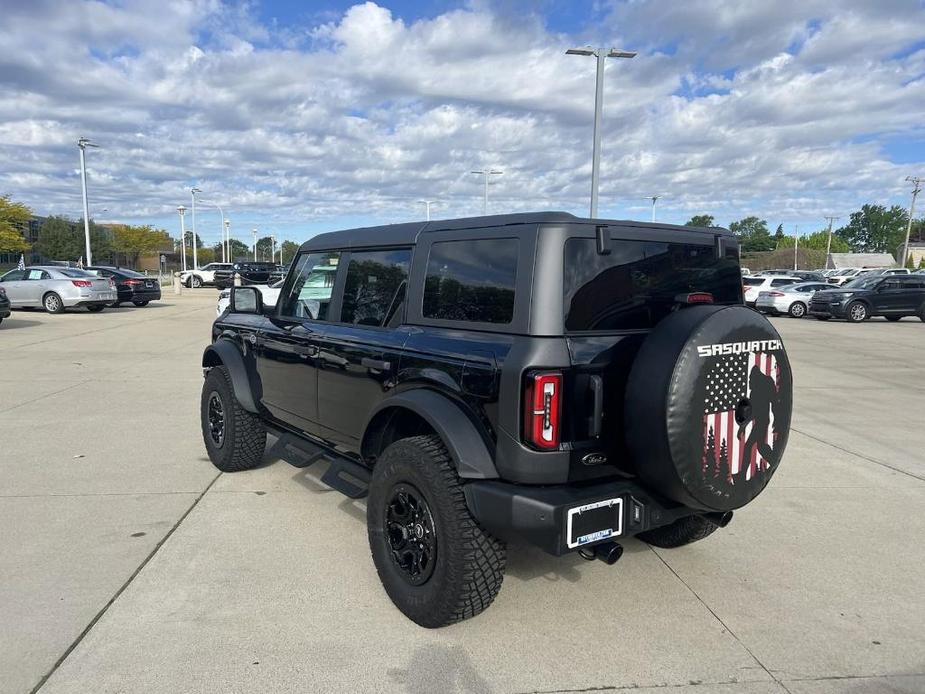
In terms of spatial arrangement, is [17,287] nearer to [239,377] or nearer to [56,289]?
[56,289]

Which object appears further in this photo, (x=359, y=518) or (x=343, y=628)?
(x=359, y=518)

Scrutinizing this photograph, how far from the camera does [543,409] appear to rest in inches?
106

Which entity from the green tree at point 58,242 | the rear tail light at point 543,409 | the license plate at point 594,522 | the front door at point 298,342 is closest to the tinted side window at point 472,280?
the rear tail light at point 543,409

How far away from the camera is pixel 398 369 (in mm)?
3367

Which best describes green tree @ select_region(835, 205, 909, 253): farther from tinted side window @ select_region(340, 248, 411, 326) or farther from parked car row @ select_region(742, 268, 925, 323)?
tinted side window @ select_region(340, 248, 411, 326)

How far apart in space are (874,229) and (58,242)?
149 meters

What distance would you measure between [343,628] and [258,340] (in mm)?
2382

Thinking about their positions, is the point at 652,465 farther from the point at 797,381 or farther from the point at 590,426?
the point at 797,381

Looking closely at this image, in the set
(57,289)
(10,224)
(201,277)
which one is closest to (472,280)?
(57,289)

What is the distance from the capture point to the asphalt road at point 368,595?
2766 mm

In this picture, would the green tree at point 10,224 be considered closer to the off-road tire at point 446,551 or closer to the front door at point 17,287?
the front door at point 17,287

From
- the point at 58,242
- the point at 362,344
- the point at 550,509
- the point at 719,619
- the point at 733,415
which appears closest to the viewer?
the point at 550,509

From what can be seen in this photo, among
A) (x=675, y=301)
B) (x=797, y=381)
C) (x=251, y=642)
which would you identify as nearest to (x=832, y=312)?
(x=797, y=381)

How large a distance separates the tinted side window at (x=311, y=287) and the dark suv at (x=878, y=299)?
22372 millimetres
